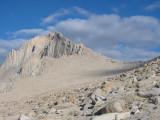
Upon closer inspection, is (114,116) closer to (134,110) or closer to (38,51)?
(134,110)

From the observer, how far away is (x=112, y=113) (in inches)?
281

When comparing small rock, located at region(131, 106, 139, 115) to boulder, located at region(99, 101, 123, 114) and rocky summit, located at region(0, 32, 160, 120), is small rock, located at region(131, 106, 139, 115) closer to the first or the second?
boulder, located at region(99, 101, 123, 114)

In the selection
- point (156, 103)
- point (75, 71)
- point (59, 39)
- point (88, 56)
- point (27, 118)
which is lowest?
point (27, 118)

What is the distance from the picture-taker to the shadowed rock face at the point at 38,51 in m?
52.9

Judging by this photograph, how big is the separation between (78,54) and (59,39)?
7429 millimetres

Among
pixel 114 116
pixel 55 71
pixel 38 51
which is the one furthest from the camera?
pixel 38 51

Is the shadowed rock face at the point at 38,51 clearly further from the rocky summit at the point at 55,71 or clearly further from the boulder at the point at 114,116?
the boulder at the point at 114,116

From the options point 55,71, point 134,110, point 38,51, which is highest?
point 38,51

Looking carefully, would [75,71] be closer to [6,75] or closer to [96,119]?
[6,75]

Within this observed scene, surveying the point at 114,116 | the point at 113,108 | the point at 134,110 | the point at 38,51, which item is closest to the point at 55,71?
the point at 38,51

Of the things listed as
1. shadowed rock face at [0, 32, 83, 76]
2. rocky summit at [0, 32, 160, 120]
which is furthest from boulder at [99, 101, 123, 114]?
shadowed rock face at [0, 32, 83, 76]

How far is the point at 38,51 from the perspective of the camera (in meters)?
56.7

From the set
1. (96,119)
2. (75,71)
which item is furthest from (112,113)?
(75,71)

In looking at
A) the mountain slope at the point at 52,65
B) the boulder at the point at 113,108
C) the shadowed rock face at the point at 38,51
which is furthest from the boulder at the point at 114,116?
the shadowed rock face at the point at 38,51
